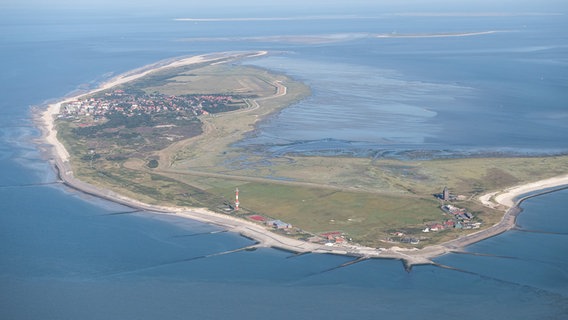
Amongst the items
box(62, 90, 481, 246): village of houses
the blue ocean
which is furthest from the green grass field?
box(62, 90, 481, 246): village of houses

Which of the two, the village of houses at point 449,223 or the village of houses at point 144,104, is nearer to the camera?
the village of houses at point 449,223

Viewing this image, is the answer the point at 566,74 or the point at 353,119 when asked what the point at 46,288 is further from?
the point at 566,74

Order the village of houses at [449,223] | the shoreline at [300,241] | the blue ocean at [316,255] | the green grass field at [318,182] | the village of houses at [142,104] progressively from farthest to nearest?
the village of houses at [142,104] < the green grass field at [318,182] < the village of houses at [449,223] < the shoreline at [300,241] < the blue ocean at [316,255]

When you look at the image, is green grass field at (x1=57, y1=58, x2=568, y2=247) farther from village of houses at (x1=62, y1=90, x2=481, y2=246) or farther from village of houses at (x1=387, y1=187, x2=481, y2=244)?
village of houses at (x1=62, y1=90, x2=481, y2=246)

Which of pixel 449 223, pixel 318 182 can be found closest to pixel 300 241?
pixel 449 223

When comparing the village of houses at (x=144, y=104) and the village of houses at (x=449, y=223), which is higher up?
the village of houses at (x=144, y=104)

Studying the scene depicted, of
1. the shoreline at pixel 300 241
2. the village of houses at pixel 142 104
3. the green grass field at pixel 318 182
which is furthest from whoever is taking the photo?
the village of houses at pixel 142 104

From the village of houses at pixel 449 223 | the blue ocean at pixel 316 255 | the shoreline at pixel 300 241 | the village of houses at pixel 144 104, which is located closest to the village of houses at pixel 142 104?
the village of houses at pixel 144 104

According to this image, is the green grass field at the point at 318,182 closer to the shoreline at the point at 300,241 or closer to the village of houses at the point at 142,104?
the shoreline at the point at 300,241

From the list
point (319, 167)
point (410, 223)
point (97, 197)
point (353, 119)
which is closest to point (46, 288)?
point (97, 197)
